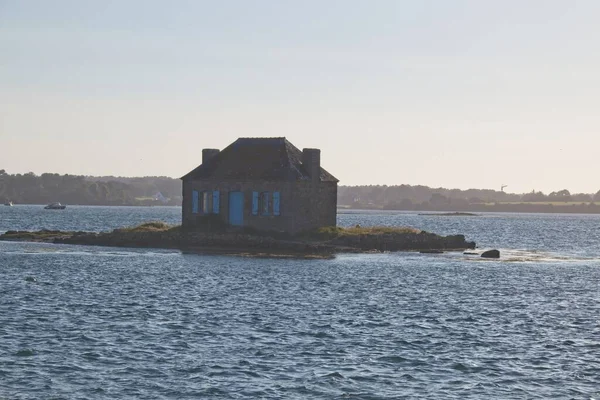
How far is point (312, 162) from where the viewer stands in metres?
69.8

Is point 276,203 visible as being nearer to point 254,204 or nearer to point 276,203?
point 276,203

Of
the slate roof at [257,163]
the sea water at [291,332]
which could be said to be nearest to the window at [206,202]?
the slate roof at [257,163]

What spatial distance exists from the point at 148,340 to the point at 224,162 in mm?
42447

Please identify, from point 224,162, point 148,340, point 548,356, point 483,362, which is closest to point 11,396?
point 148,340

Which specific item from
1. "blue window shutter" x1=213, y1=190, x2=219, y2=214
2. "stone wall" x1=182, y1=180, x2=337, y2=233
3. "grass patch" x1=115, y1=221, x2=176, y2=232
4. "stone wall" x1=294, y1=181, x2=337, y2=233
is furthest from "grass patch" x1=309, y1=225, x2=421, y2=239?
"grass patch" x1=115, y1=221, x2=176, y2=232

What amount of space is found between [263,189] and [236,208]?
270 cm

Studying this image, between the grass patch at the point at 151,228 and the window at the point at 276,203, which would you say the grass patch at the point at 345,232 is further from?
the grass patch at the point at 151,228

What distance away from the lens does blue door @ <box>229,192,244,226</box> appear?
68.6 m

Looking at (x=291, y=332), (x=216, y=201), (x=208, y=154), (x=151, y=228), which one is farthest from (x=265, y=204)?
(x=291, y=332)

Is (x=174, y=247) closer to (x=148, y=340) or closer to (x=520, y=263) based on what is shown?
(x=520, y=263)

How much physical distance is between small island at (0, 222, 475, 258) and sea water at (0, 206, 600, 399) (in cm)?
723

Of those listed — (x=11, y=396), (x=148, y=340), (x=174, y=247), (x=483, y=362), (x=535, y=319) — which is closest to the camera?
(x=11, y=396)

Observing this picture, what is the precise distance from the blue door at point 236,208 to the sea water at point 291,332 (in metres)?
12.3

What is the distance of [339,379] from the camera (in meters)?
24.5
